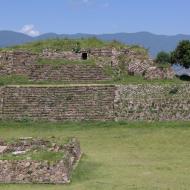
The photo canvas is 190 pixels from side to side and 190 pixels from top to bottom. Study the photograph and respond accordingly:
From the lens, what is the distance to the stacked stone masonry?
28.5 meters

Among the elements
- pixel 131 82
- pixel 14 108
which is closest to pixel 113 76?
pixel 131 82

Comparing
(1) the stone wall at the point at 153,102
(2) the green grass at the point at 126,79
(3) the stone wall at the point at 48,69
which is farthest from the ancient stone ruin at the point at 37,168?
(3) the stone wall at the point at 48,69

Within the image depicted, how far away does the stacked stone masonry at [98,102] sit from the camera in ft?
93.5

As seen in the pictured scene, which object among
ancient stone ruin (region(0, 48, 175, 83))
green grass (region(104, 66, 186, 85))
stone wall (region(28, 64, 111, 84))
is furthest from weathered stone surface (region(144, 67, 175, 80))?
stone wall (region(28, 64, 111, 84))

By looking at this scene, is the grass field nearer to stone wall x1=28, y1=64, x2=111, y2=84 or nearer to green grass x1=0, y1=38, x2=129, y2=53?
stone wall x1=28, y1=64, x2=111, y2=84

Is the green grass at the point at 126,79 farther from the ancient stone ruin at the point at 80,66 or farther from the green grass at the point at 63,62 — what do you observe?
the green grass at the point at 63,62

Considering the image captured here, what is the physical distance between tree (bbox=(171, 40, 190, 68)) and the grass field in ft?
56.5

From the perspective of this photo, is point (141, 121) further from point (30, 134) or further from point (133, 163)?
point (133, 163)

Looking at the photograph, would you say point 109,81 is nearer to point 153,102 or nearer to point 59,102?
point 59,102

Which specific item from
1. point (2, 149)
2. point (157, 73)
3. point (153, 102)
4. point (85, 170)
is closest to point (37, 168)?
point (85, 170)

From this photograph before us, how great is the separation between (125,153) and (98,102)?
7.23 m

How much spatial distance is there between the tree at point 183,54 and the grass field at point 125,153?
1721cm

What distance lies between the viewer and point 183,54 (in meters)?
44.9

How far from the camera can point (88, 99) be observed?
2917 centimetres
